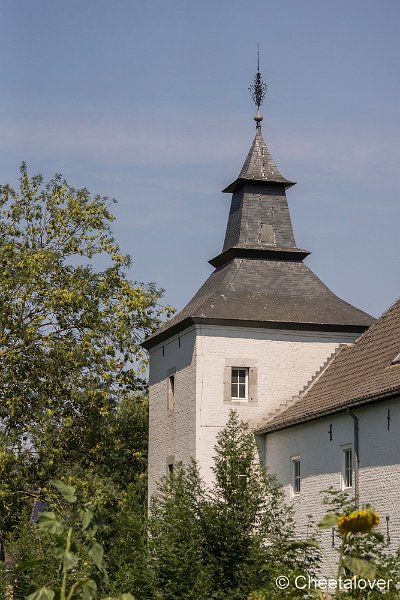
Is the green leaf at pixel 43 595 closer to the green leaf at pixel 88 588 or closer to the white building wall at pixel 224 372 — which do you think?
the green leaf at pixel 88 588

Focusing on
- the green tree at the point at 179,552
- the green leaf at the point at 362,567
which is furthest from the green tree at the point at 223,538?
the green leaf at the point at 362,567

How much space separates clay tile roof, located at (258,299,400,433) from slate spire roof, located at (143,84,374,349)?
1.89m

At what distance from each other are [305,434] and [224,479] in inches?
146

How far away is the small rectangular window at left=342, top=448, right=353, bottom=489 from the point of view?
23531 mm

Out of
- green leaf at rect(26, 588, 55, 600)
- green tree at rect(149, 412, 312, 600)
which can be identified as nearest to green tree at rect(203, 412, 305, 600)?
green tree at rect(149, 412, 312, 600)

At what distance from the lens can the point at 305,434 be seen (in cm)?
2605

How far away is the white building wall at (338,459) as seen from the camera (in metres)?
21.2

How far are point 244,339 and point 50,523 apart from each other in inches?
875

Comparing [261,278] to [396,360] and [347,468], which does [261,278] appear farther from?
[347,468]

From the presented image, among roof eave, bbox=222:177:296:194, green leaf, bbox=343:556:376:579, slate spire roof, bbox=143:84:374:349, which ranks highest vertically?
roof eave, bbox=222:177:296:194

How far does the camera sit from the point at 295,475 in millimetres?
26766

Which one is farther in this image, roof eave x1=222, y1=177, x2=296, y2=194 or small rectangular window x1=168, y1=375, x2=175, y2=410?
roof eave x1=222, y1=177, x2=296, y2=194

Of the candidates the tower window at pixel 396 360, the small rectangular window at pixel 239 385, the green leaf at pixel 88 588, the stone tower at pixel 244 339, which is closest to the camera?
the green leaf at pixel 88 588

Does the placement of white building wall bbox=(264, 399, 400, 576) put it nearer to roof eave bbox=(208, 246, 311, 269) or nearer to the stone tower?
the stone tower
